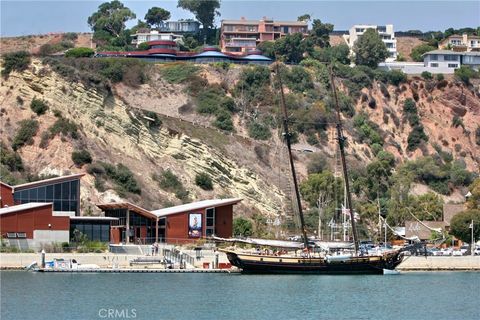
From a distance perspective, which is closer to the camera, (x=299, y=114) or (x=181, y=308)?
(x=181, y=308)

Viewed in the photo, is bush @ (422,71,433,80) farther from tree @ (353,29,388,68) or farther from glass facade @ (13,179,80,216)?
glass facade @ (13,179,80,216)

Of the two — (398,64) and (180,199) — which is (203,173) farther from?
(398,64)

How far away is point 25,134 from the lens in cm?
11106

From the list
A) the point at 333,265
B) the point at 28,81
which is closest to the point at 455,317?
the point at 333,265

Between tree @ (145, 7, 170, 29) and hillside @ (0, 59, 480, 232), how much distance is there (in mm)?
42265

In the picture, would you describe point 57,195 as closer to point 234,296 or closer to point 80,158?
point 80,158

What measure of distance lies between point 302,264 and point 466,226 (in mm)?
22107

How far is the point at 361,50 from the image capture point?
170 meters

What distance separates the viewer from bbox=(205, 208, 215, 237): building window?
99.9m

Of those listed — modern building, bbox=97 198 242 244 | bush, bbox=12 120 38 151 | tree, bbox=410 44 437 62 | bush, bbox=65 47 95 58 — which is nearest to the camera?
modern building, bbox=97 198 242 244

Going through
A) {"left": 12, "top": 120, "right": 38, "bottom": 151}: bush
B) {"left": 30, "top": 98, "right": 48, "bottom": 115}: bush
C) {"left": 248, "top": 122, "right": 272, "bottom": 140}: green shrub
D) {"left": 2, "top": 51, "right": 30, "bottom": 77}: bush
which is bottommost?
{"left": 12, "top": 120, "right": 38, "bottom": 151}: bush

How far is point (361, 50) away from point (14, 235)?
286 ft

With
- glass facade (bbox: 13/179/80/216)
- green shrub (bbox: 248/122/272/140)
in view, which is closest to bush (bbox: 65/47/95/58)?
green shrub (bbox: 248/122/272/140)

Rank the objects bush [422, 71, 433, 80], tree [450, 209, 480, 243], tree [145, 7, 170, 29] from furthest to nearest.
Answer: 1. tree [145, 7, 170, 29]
2. bush [422, 71, 433, 80]
3. tree [450, 209, 480, 243]
